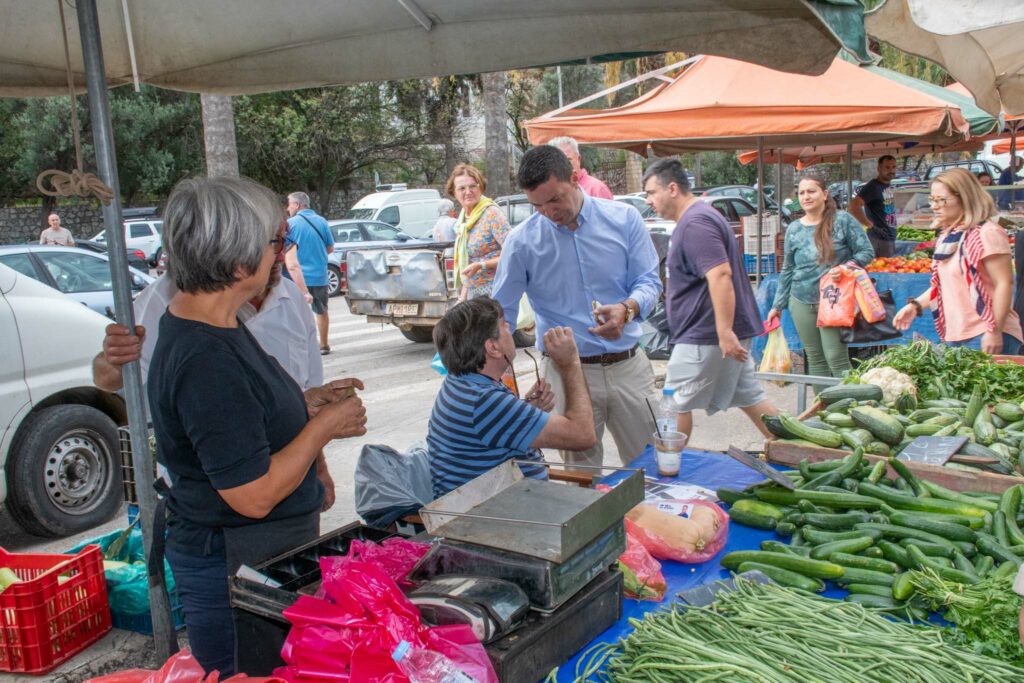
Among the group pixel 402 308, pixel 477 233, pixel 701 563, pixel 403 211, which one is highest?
pixel 403 211

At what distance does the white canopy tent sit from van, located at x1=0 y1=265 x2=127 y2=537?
2173 mm

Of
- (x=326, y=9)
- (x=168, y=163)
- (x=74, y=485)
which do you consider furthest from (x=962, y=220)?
(x=168, y=163)

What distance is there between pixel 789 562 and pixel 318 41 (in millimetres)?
2599

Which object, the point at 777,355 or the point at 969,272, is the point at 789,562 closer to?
the point at 969,272

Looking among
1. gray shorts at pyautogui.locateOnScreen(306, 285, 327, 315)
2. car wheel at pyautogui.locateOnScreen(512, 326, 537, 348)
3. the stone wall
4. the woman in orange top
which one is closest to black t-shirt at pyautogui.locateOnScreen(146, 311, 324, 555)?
the woman in orange top

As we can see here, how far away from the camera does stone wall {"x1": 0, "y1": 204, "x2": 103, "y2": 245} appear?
26859 mm

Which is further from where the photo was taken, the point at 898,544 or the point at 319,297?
the point at 319,297

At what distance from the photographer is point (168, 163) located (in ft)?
93.8

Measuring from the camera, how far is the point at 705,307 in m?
5.14

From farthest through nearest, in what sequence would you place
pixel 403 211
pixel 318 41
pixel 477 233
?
pixel 403 211 → pixel 477 233 → pixel 318 41

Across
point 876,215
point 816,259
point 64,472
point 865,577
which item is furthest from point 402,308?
point 865,577

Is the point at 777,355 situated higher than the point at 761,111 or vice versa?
the point at 761,111

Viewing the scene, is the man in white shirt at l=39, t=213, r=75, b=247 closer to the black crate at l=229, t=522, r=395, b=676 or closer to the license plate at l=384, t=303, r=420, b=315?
the license plate at l=384, t=303, r=420, b=315

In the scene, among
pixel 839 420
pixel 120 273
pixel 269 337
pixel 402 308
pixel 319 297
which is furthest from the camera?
pixel 319 297
